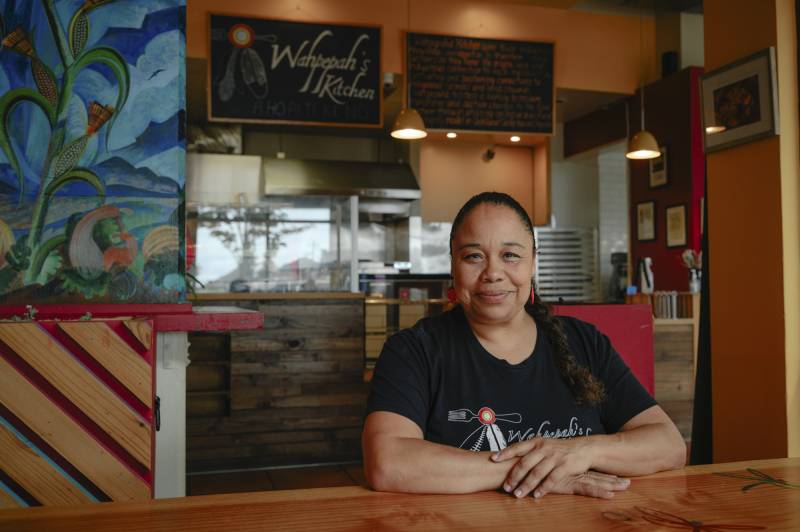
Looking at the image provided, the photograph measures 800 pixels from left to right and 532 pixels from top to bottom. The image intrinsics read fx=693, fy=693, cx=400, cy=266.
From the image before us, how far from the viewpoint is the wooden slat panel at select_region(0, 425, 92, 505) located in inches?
77.2

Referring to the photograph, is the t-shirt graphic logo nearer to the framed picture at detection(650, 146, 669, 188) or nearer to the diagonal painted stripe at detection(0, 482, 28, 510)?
the diagonal painted stripe at detection(0, 482, 28, 510)

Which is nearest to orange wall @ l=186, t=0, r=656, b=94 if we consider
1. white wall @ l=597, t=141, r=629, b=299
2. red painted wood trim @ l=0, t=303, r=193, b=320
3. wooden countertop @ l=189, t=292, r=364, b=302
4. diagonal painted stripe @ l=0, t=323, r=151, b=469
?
white wall @ l=597, t=141, r=629, b=299

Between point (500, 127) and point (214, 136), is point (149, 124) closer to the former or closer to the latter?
point (500, 127)

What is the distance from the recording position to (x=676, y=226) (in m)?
5.85

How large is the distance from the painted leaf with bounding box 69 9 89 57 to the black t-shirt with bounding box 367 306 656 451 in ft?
5.79

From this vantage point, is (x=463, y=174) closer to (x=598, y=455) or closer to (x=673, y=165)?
(x=673, y=165)

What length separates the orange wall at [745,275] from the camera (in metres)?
2.68

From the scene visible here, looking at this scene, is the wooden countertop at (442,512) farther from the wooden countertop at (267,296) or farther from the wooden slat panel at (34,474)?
the wooden countertop at (267,296)

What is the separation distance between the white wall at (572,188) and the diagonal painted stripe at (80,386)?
603cm

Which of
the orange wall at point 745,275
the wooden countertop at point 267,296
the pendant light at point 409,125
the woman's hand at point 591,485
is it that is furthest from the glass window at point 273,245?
the woman's hand at point 591,485

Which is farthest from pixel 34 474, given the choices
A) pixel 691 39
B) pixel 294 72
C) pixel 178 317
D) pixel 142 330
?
A: pixel 691 39

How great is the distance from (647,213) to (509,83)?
1810 mm

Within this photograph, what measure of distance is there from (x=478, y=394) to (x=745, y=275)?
5.92 ft

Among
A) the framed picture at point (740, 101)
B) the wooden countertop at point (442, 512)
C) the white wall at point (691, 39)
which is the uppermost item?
the white wall at point (691, 39)
